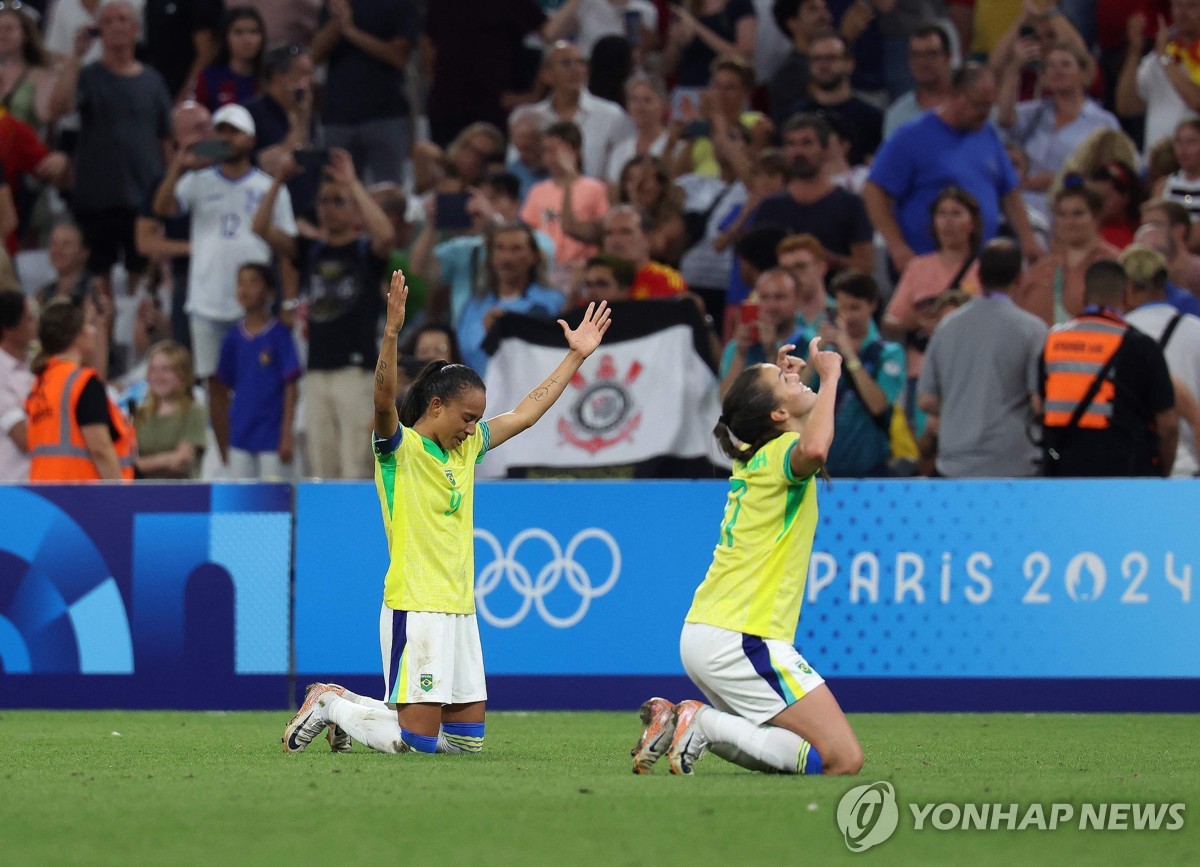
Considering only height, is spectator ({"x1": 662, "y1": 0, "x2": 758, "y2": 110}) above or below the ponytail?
above

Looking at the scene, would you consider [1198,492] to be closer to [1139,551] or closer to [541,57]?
[1139,551]

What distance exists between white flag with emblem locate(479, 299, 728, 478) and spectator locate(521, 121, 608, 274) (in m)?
1.70

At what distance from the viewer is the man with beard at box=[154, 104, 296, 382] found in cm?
1564

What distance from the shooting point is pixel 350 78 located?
A: 17.3 meters

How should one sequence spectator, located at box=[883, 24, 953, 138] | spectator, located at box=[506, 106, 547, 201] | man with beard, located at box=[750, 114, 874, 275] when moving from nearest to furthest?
man with beard, located at box=[750, 114, 874, 275]
spectator, located at box=[883, 24, 953, 138]
spectator, located at box=[506, 106, 547, 201]

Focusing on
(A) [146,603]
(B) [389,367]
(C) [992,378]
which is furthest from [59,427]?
(C) [992,378]

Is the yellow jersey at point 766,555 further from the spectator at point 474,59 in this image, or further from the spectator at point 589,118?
the spectator at point 474,59

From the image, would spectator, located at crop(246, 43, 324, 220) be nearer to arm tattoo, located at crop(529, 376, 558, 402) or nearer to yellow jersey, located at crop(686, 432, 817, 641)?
arm tattoo, located at crop(529, 376, 558, 402)

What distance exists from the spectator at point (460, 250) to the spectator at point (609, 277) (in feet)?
4.63

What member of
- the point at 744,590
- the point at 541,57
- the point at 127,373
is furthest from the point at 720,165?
the point at 744,590

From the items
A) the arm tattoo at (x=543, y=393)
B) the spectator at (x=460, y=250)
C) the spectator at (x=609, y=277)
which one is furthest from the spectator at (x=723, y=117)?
the arm tattoo at (x=543, y=393)

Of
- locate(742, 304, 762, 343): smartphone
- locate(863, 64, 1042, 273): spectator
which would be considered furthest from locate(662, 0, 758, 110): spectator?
locate(742, 304, 762, 343): smartphone

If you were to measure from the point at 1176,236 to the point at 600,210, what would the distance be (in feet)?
14.5

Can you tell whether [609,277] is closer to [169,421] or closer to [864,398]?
[864,398]
